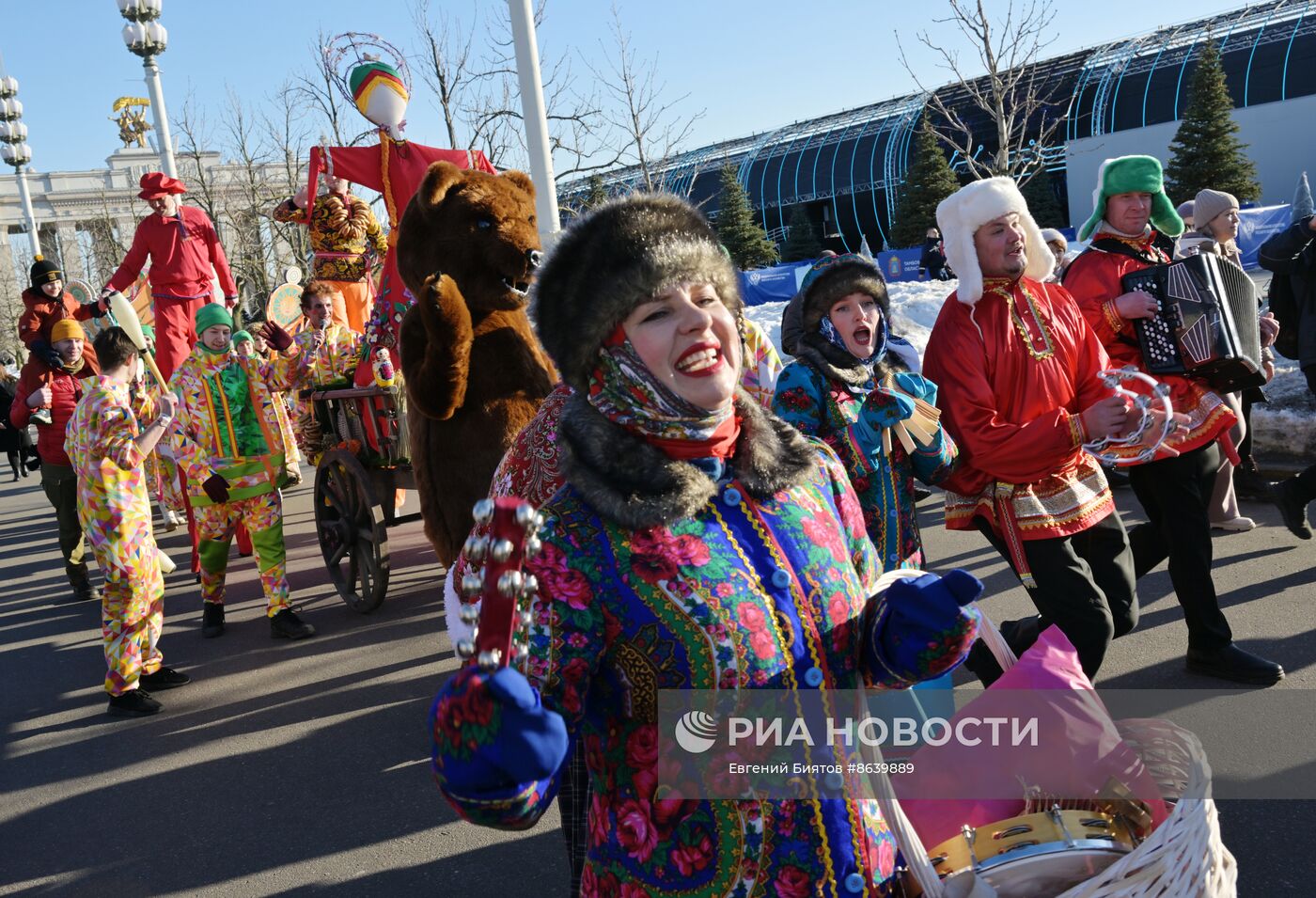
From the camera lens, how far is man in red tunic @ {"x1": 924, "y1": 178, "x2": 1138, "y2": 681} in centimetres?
350

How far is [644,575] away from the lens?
1648 mm

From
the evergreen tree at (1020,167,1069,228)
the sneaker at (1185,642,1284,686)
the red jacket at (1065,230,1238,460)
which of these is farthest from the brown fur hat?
the evergreen tree at (1020,167,1069,228)

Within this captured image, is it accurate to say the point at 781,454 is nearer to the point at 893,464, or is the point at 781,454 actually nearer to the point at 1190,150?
→ the point at 893,464


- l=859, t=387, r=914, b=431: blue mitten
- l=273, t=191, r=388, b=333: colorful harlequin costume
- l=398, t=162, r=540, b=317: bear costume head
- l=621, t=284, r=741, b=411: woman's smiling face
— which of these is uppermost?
l=273, t=191, r=388, b=333: colorful harlequin costume

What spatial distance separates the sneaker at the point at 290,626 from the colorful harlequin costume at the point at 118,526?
1.01m

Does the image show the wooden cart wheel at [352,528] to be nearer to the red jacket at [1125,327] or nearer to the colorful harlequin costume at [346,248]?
the colorful harlequin costume at [346,248]

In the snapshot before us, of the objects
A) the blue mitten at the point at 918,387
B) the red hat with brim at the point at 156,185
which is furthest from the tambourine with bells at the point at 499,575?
the red hat with brim at the point at 156,185

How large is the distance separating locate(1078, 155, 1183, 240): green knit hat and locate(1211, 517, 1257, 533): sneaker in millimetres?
2604

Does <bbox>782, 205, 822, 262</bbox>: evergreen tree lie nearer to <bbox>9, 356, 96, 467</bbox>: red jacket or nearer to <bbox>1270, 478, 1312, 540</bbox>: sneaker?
<bbox>9, 356, 96, 467</bbox>: red jacket

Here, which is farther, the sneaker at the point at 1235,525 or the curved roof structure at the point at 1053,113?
the curved roof structure at the point at 1053,113

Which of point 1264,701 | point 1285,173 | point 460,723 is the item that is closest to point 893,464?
point 1264,701

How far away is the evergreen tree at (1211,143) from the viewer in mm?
27438

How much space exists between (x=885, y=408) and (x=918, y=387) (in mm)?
161

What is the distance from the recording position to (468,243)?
4660 mm
